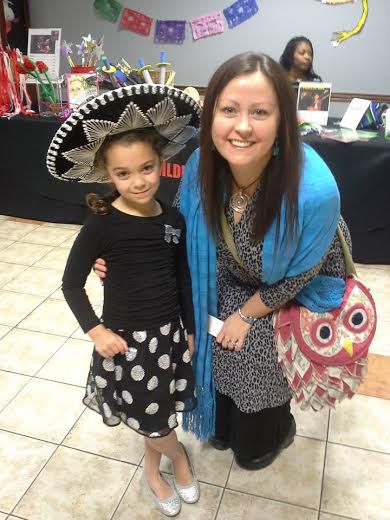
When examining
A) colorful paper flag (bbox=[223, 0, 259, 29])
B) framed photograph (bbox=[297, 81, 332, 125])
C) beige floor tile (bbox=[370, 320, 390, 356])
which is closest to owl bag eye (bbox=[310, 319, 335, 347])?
beige floor tile (bbox=[370, 320, 390, 356])

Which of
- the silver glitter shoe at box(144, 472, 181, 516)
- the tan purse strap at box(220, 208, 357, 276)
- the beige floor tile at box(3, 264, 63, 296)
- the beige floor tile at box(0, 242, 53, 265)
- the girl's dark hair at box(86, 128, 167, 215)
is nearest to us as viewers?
the girl's dark hair at box(86, 128, 167, 215)

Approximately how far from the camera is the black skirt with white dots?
113 centimetres

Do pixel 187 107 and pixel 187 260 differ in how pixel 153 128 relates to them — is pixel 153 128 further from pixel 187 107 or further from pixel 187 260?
pixel 187 260

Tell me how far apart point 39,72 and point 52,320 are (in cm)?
161

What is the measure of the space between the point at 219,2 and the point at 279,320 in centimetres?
353

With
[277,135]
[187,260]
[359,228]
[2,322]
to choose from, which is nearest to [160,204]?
[187,260]

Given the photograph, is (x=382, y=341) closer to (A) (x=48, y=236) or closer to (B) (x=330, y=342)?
(B) (x=330, y=342)

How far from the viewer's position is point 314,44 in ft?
12.5

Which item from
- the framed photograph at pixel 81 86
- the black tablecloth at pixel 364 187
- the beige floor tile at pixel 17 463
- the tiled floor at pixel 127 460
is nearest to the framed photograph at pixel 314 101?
the black tablecloth at pixel 364 187

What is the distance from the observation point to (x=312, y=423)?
1658 millimetres

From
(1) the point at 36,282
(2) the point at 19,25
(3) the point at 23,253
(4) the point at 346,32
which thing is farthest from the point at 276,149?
(2) the point at 19,25

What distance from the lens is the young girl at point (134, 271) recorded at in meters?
0.99

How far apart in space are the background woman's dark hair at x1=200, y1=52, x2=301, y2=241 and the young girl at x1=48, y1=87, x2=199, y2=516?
102 mm

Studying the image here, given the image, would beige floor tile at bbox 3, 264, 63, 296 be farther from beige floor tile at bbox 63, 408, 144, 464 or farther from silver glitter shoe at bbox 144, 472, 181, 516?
silver glitter shoe at bbox 144, 472, 181, 516
